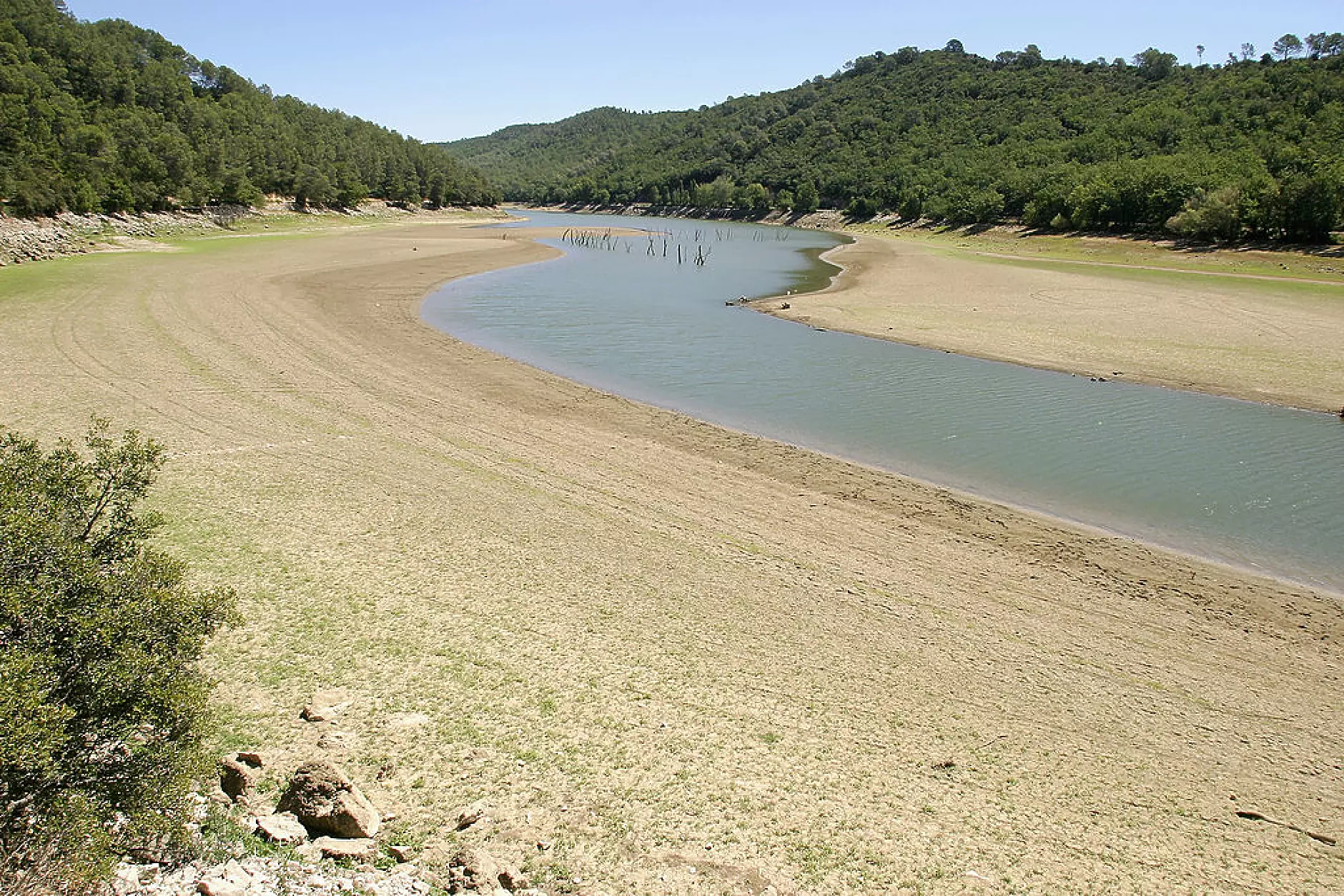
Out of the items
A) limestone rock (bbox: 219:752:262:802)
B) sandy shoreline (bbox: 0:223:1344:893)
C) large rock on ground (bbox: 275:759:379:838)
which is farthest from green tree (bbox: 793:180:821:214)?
large rock on ground (bbox: 275:759:379:838)

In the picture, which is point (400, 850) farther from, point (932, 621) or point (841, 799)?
point (932, 621)

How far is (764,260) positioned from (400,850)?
69.2 m

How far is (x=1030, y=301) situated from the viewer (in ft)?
125

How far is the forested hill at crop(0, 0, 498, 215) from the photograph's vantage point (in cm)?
5416

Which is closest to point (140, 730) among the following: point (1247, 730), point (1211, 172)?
point (1247, 730)

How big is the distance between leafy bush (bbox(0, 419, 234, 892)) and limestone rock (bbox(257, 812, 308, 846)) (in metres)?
0.56

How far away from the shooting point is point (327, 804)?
591 centimetres

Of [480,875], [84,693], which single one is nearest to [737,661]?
[480,875]

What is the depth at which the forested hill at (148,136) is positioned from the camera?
2132 inches

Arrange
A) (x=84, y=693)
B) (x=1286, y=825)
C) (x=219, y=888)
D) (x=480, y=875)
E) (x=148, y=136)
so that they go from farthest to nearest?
1. (x=148, y=136)
2. (x=1286, y=825)
3. (x=480, y=875)
4. (x=84, y=693)
5. (x=219, y=888)

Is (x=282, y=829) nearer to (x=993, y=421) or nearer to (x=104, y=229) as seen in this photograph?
(x=993, y=421)

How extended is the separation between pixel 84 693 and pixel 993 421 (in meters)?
19.5

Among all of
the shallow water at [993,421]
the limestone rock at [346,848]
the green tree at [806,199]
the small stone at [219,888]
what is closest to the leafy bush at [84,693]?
the small stone at [219,888]

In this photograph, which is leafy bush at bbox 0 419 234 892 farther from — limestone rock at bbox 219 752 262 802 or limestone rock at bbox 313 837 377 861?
limestone rock at bbox 313 837 377 861
